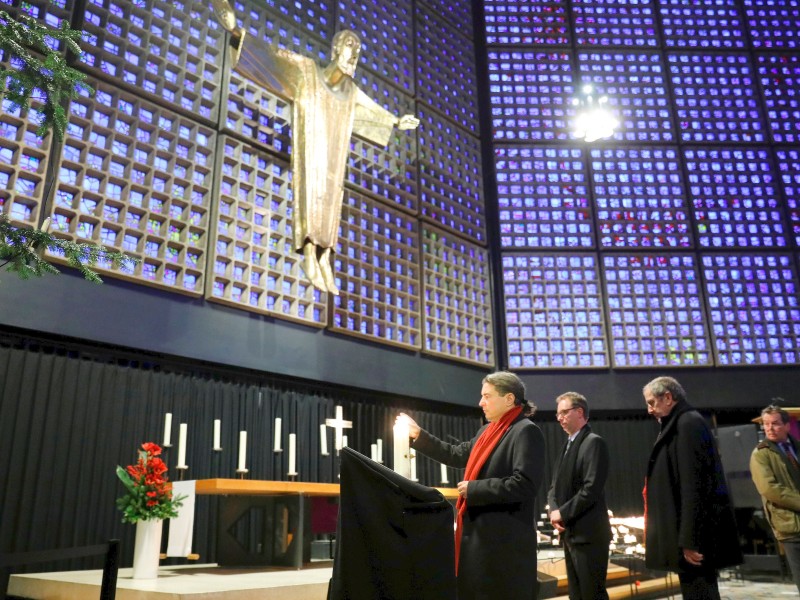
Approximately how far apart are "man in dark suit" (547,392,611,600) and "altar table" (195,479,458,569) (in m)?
2.12

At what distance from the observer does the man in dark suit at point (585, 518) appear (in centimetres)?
384

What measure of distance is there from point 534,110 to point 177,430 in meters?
8.33

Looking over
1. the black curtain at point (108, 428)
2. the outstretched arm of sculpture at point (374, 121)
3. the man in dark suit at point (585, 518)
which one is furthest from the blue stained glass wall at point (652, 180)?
the man in dark suit at point (585, 518)

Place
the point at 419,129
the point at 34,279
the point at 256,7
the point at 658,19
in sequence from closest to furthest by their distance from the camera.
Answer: the point at 34,279, the point at 256,7, the point at 419,129, the point at 658,19

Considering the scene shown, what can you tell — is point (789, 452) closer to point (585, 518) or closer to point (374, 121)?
point (585, 518)

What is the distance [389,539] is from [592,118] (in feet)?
35.5

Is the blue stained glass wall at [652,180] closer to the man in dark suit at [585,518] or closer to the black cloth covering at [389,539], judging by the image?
the man in dark suit at [585,518]

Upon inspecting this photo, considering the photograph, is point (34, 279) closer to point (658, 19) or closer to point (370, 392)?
A: point (370, 392)

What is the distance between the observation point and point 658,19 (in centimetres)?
1288

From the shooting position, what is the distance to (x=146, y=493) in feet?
16.3

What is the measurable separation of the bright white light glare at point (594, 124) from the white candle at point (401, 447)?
9591mm

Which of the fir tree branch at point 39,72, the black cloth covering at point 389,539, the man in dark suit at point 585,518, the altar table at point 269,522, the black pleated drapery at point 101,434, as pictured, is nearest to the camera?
the black cloth covering at point 389,539

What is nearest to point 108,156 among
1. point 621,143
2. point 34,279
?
point 34,279

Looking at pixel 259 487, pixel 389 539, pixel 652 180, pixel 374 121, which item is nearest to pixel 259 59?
pixel 374 121
